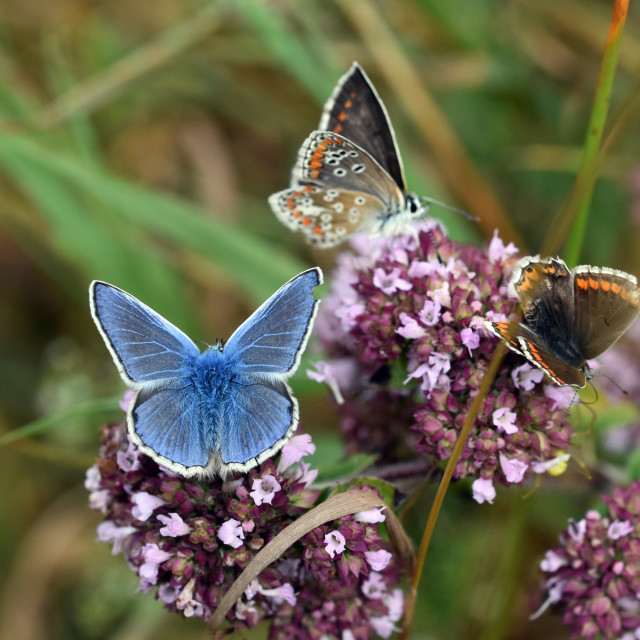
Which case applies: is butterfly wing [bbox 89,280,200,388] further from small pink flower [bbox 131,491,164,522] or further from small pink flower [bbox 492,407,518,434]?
small pink flower [bbox 492,407,518,434]

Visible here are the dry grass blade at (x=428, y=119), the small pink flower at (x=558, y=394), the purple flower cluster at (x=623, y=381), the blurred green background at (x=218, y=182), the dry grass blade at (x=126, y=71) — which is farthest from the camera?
the dry grass blade at (x=428, y=119)

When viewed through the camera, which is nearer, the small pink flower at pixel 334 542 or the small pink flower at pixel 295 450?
the small pink flower at pixel 334 542

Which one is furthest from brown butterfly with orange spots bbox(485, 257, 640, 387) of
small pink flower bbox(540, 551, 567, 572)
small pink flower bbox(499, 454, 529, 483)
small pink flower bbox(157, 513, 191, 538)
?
small pink flower bbox(157, 513, 191, 538)

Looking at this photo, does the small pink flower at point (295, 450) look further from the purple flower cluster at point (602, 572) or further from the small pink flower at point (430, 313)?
the purple flower cluster at point (602, 572)

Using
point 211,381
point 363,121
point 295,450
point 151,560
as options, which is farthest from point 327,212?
point 151,560

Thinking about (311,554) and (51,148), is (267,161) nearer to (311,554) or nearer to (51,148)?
(51,148)

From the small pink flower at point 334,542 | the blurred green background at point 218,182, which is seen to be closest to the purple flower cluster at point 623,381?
the blurred green background at point 218,182

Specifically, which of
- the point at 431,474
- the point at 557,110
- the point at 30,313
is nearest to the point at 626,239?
the point at 557,110

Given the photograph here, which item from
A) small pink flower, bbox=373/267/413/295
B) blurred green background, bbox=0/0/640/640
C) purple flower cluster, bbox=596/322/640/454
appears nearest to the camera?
small pink flower, bbox=373/267/413/295
